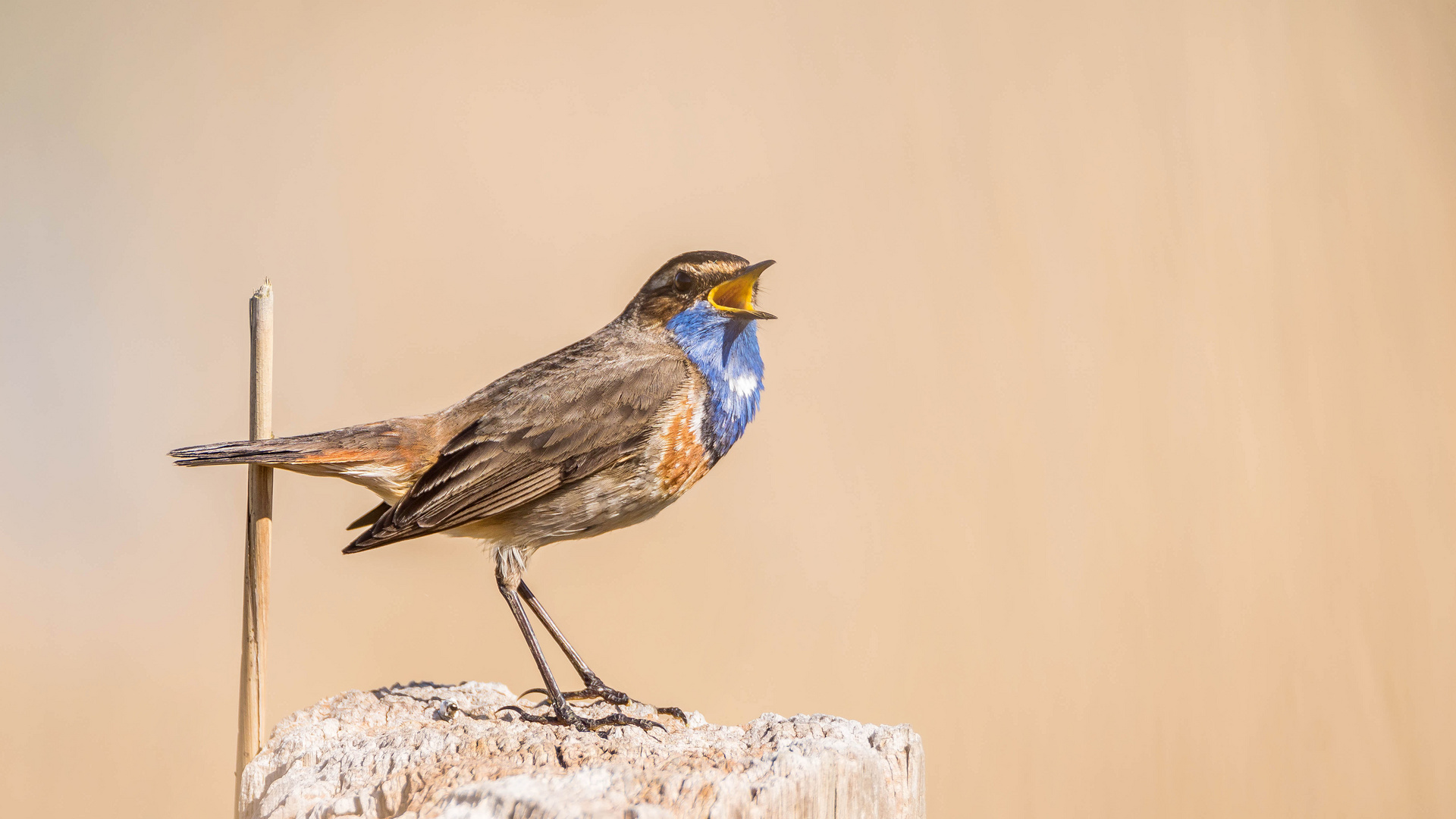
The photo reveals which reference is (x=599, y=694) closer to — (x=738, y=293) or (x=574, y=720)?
(x=574, y=720)

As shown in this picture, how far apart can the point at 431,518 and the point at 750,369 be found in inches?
52.3

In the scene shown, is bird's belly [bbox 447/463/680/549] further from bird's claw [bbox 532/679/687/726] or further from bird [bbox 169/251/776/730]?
bird's claw [bbox 532/679/687/726]

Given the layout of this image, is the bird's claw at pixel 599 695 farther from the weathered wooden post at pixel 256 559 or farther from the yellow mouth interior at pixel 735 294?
the yellow mouth interior at pixel 735 294

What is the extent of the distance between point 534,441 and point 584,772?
63.2 inches

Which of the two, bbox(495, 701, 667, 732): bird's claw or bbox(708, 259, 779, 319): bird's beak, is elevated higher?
bbox(708, 259, 779, 319): bird's beak

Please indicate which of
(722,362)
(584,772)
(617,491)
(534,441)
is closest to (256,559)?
(534,441)

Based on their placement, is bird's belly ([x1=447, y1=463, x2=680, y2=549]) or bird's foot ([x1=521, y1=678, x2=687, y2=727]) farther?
bird's foot ([x1=521, y1=678, x2=687, y2=727])

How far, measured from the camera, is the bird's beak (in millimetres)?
3799

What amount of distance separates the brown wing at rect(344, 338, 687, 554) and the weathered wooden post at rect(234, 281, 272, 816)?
455mm

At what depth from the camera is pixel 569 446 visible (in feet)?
11.8

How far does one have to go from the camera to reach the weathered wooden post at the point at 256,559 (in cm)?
289

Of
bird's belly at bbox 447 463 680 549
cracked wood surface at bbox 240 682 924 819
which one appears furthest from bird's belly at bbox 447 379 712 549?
cracked wood surface at bbox 240 682 924 819

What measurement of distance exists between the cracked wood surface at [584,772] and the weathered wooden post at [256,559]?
0.29 ft

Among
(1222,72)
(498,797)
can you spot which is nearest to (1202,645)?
(1222,72)
